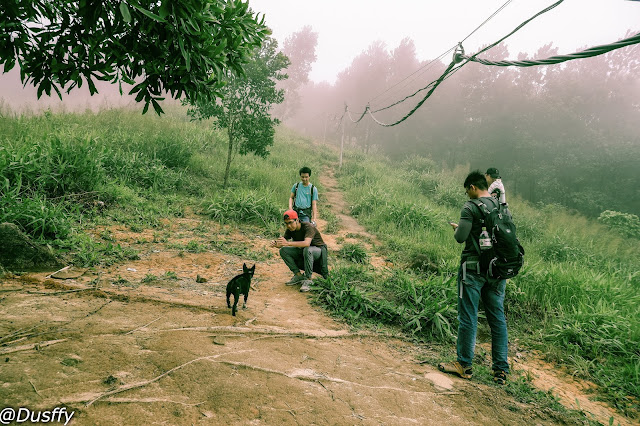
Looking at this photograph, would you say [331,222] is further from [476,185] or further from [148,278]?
[476,185]

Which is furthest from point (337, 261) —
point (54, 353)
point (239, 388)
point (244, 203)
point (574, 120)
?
point (574, 120)

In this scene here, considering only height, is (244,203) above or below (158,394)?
above

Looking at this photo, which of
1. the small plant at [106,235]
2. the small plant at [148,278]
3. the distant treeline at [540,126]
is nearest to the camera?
the small plant at [148,278]

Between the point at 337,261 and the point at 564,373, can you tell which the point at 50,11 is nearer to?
the point at 337,261

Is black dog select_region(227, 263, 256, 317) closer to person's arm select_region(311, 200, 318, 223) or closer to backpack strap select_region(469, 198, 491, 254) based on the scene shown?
backpack strap select_region(469, 198, 491, 254)

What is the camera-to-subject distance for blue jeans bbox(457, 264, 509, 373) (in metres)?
2.96

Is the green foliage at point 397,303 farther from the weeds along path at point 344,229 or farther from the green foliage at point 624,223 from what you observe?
the green foliage at point 624,223

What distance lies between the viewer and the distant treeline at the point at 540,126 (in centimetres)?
1930

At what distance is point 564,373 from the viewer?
12.2 ft

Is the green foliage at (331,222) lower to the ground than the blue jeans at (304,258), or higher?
higher

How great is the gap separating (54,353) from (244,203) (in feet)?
20.7

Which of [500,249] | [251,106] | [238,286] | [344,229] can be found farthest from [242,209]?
[500,249]

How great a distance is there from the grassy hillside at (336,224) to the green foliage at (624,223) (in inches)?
33.7

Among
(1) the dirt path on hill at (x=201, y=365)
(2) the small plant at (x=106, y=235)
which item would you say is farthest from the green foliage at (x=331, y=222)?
(2) the small plant at (x=106, y=235)
